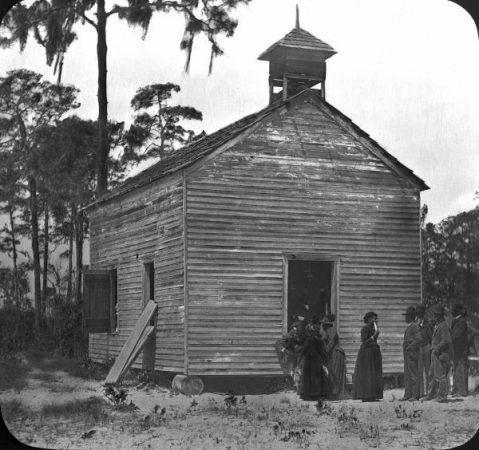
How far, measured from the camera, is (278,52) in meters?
18.2

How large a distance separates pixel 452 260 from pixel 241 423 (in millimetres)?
5302

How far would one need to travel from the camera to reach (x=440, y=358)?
15984 millimetres

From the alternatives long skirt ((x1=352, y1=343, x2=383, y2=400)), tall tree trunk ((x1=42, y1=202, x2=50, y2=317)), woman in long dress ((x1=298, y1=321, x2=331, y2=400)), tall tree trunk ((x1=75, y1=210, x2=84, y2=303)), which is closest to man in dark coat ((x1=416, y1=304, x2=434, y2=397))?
long skirt ((x1=352, y1=343, x2=383, y2=400))

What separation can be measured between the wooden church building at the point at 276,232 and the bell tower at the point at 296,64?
0.18 ft

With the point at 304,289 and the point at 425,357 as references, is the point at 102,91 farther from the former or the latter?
the point at 304,289

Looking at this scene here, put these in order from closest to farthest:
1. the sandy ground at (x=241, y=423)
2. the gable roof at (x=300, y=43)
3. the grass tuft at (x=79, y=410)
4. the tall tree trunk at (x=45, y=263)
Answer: the sandy ground at (x=241, y=423), the grass tuft at (x=79, y=410), the gable roof at (x=300, y=43), the tall tree trunk at (x=45, y=263)

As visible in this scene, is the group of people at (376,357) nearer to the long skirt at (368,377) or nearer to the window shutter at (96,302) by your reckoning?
the long skirt at (368,377)

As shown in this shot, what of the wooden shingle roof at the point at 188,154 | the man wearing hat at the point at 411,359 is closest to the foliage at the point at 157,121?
the wooden shingle roof at the point at 188,154

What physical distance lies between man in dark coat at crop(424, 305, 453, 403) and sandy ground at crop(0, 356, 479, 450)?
43 centimetres

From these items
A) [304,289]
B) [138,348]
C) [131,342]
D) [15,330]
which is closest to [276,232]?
[138,348]

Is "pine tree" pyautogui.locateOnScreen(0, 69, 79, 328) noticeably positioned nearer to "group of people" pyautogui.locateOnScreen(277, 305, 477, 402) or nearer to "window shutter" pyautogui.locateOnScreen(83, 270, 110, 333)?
"window shutter" pyautogui.locateOnScreen(83, 270, 110, 333)

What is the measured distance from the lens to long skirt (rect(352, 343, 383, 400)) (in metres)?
16.5

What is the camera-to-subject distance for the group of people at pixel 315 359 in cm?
1648

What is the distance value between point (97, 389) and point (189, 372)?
2.24 meters
